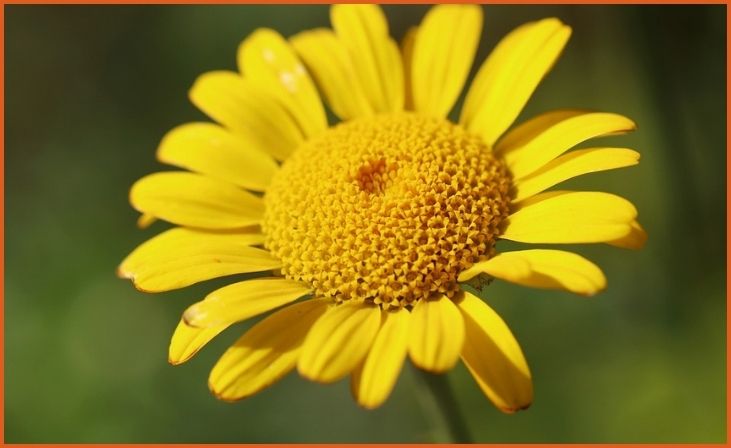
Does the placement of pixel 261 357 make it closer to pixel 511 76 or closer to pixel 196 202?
pixel 196 202

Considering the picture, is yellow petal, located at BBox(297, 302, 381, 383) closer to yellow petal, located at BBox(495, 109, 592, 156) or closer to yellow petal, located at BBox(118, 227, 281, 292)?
yellow petal, located at BBox(118, 227, 281, 292)

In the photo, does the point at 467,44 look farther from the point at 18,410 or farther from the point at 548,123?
the point at 18,410

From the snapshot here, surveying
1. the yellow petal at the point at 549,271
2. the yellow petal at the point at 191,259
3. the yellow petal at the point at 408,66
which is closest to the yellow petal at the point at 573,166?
the yellow petal at the point at 549,271

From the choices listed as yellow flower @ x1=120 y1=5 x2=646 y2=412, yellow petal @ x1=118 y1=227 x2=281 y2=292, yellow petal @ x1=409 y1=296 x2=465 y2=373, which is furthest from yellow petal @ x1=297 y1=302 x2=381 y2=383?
yellow petal @ x1=118 y1=227 x2=281 y2=292

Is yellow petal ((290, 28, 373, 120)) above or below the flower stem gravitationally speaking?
above

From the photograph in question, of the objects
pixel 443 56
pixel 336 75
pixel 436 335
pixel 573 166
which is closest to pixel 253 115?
pixel 336 75

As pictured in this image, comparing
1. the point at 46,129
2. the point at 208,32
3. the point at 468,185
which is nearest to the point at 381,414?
the point at 468,185
